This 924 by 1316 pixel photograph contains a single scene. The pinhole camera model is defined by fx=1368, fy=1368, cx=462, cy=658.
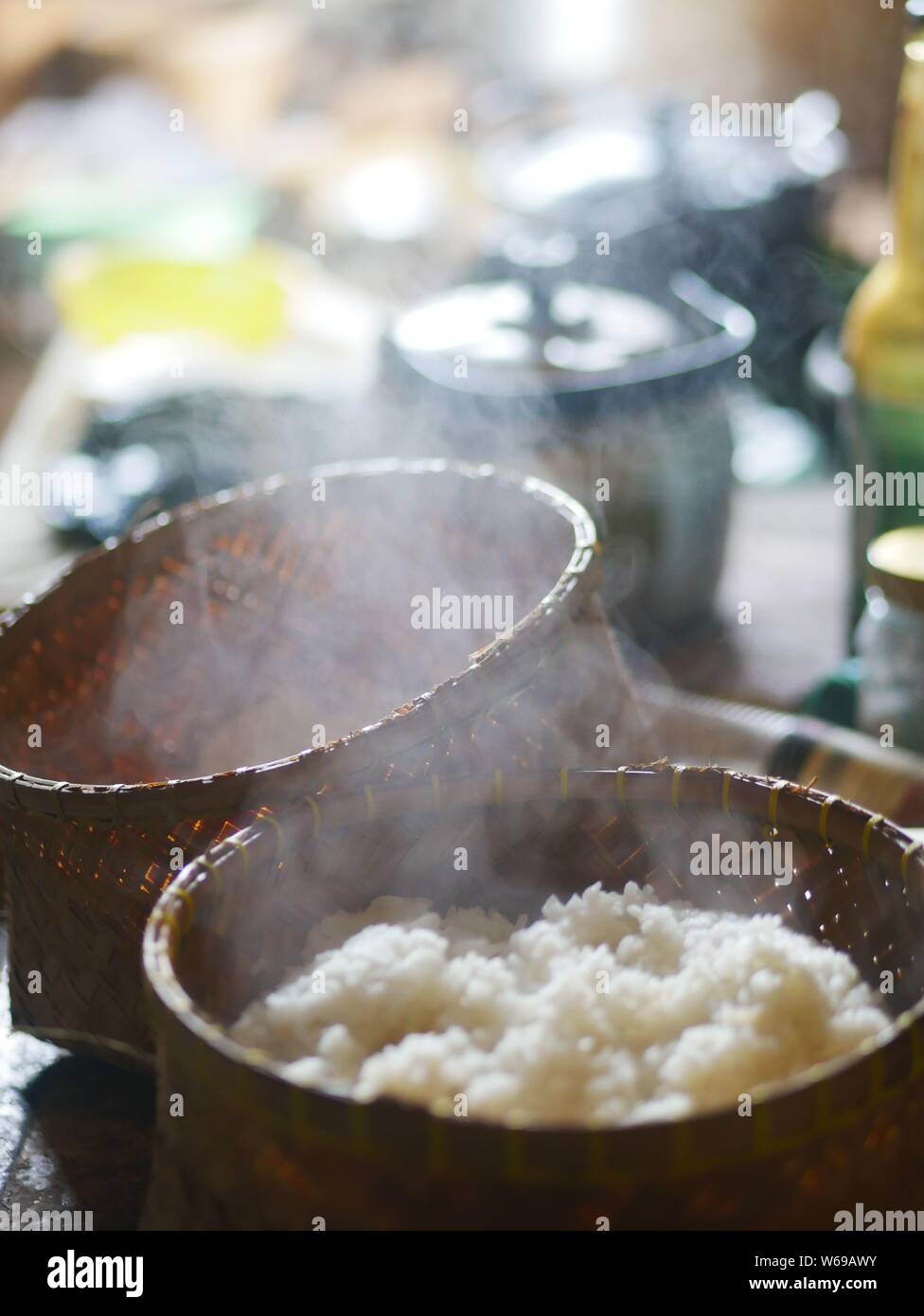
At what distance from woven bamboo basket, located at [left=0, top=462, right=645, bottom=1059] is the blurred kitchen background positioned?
6.3 inches

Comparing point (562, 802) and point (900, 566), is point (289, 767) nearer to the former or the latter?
point (562, 802)

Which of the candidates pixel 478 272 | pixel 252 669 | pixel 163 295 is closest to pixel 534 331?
pixel 478 272

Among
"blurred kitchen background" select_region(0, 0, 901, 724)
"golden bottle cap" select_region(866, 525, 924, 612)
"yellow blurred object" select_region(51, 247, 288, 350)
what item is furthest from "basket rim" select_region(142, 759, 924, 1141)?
"yellow blurred object" select_region(51, 247, 288, 350)

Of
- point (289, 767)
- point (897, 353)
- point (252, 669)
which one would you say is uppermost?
point (897, 353)

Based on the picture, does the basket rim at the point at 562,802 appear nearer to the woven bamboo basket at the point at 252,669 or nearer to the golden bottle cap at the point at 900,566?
the woven bamboo basket at the point at 252,669

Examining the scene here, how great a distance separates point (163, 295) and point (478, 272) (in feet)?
3.84

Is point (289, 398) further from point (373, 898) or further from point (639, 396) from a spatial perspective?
point (373, 898)

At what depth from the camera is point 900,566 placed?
158cm

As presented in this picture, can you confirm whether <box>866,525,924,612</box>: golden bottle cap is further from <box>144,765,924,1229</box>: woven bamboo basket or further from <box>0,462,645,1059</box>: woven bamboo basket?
<box>144,765,924,1229</box>: woven bamboo basket

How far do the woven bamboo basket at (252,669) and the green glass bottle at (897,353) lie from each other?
0.63m

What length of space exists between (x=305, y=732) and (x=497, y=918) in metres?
0.65

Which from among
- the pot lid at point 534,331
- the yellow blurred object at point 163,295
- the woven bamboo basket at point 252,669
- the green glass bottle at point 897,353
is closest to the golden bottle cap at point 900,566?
the green glass bottle at point 897,353

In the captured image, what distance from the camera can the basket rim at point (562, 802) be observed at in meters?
0.74

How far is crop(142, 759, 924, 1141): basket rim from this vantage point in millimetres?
740
